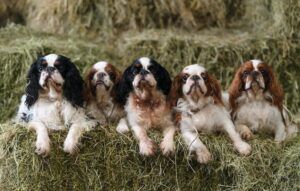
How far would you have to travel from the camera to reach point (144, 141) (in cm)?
694

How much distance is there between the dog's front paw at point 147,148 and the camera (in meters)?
6.87

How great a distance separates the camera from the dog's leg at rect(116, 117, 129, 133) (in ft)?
23.1

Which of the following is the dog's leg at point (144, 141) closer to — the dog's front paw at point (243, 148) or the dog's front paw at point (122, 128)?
the dog's front paw at point (122, 128)

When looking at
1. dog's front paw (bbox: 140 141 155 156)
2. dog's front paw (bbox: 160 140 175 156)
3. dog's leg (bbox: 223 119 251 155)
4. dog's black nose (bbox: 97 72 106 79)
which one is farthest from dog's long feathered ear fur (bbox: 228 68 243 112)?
dog's black nose (bbox: 97 72 106 79)

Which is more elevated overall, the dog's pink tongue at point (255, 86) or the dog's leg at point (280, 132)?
the dog's pink tongue at point (255, 86)

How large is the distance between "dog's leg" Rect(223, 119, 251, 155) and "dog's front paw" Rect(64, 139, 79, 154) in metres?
1.55

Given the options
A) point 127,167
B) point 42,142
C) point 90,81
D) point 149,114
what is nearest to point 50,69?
point 90,81

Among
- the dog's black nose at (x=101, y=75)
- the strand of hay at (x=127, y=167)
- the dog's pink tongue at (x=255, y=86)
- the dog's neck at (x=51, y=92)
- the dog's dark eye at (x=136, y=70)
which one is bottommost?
Answer: the strand of hay at (x=127, y=167)

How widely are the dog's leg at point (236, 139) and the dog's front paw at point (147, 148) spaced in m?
0.81

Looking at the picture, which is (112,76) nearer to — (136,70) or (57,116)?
(136,70)

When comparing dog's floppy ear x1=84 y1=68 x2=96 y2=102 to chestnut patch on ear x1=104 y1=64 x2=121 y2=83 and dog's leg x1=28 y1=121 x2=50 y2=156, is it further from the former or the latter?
dog's leg x1=28 y1=121 x2=50 y2=156

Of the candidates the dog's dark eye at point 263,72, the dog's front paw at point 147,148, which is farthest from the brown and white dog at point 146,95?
the dog's dark eye at point 263,72

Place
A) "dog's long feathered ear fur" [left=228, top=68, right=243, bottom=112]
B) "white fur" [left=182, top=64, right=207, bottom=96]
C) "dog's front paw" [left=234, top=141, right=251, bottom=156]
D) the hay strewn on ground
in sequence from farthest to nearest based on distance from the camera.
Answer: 1. "dog's long feathered ear fur" [left=228, top=68, right=243, bottom=112]
2. "white fur" [left=182, top=64, right=207, bottom=96]
3. "dog's front paw" [left=234, top=141, right=251, bottom=156]
4. the hay strewn on ground

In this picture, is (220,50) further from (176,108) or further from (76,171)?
(76,171)
